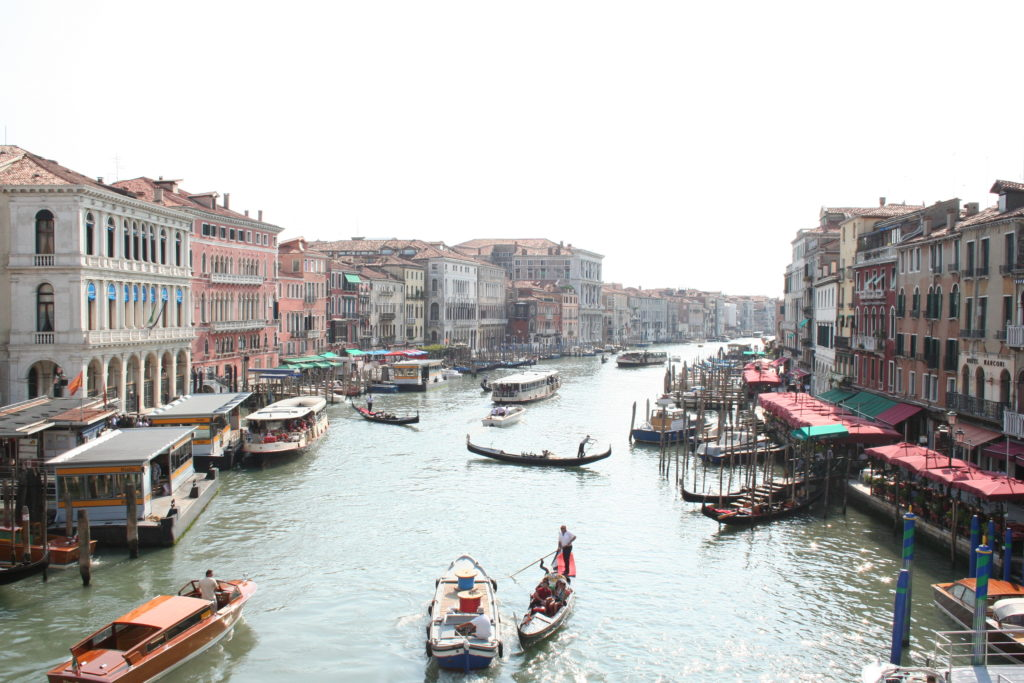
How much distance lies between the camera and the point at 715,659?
1159cm

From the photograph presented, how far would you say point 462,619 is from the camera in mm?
11344

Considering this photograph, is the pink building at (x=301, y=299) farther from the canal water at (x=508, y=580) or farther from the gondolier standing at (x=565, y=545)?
the gondolier standing at (x=565, y=545)

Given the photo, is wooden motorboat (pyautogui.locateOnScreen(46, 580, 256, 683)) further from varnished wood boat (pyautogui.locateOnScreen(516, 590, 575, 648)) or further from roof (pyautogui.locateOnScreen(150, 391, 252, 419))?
roof (pyautogui.locateOnScreen(150, 391, 252, 419))

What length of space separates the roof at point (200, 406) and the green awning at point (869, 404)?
16220 millimetres

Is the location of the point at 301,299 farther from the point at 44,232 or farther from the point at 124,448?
the point at 124,448

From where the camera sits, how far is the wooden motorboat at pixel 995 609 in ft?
34.6

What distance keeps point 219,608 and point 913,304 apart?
703 inches

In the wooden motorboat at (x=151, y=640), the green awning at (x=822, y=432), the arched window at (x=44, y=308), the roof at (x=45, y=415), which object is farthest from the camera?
the arched window at (x=44, y=308)

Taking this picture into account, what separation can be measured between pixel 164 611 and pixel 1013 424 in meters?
14.2

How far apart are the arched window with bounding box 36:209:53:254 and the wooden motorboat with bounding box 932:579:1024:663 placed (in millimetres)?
21631

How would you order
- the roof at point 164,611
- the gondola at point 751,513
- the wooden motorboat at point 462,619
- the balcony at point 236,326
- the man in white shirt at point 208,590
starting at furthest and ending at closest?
1. the balcony at point 236,326
2. the gondola at point 751,513
3. the man in white shirt at point 208,590
4. the wooden motorboat at point 462,619
5. the roof at point 164,611

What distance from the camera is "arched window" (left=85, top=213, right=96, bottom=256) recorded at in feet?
78.5

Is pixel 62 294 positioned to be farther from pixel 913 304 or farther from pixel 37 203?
pixel 913 304

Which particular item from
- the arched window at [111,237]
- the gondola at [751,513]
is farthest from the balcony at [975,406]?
the arched window at [111,237]
